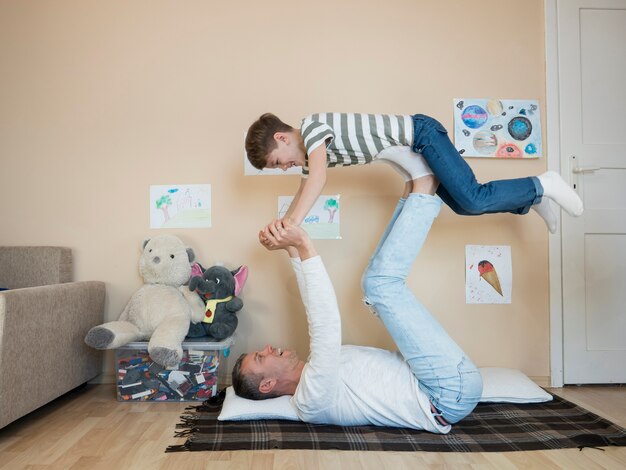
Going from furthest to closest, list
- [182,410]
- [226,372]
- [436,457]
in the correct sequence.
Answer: [226,372]
[182,410]
[436,457]

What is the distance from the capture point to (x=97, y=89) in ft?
8.66

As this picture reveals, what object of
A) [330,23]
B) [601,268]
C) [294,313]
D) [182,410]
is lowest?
[182,410]

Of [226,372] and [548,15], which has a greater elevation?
[548,15]

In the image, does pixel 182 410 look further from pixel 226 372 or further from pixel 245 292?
pixel 245 292

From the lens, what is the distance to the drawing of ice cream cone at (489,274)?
8.59 feet

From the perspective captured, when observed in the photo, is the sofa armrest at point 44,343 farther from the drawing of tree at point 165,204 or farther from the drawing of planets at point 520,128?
the drawing of planets at point 520,128

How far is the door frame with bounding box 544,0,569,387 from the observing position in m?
2.58

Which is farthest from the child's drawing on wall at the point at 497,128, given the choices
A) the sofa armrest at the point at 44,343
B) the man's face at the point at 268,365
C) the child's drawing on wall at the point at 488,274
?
the sofa armrest at the point at 44,343

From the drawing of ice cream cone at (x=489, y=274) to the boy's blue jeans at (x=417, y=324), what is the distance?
2.41 ft

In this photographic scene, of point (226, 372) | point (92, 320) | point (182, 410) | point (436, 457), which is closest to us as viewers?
point (436, 457)

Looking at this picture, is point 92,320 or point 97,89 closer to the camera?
point 92,320

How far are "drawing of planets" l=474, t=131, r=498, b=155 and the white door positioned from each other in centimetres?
35

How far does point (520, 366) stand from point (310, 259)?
152 centimetres

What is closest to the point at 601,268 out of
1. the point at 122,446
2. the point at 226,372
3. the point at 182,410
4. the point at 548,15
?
the point at 548,15
